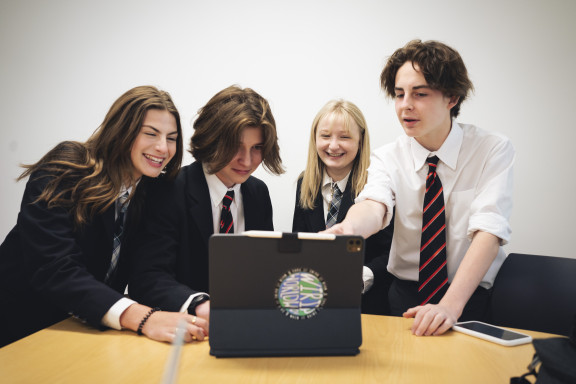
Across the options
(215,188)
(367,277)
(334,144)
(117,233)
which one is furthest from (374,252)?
(117,233)

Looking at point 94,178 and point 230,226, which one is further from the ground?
point 94,178

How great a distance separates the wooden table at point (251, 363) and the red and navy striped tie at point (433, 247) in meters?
0.56

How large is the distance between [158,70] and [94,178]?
6.05 ft

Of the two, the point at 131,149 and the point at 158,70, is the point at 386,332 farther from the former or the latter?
the point at 158,70

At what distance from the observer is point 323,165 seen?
8.23 feet

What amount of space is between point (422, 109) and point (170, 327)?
1.23 m

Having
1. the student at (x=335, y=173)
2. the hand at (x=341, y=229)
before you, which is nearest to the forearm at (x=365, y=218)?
the hand at (x=341, y=229)

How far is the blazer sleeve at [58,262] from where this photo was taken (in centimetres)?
116

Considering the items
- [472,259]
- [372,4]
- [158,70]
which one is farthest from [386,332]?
[158,70]

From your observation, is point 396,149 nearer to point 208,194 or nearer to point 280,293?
point 208,194

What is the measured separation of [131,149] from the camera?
154 centimetres

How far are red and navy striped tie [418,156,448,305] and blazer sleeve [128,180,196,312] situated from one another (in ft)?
2.99

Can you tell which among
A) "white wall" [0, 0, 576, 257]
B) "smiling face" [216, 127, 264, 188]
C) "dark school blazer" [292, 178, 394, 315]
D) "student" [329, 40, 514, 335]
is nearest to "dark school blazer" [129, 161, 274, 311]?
"smiling face" [216, 127, 264, 188]

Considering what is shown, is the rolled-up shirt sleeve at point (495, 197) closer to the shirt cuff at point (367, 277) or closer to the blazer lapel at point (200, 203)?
the shirt cuff at point (367, 277)
